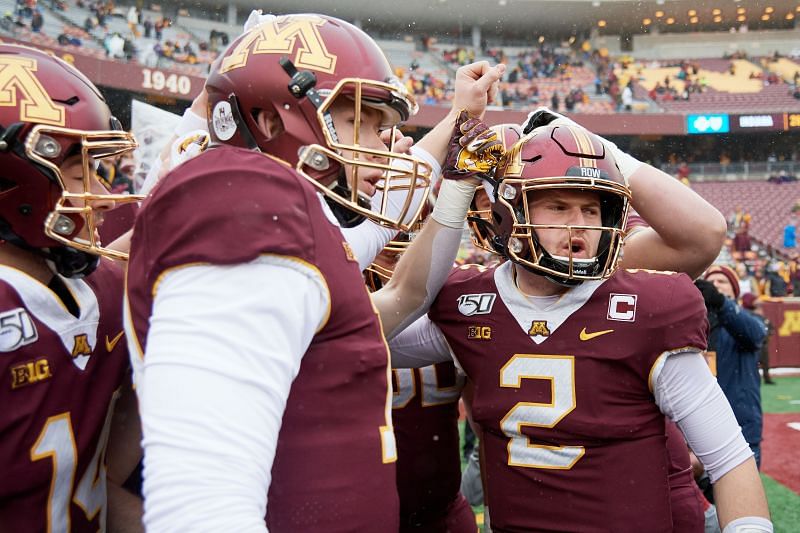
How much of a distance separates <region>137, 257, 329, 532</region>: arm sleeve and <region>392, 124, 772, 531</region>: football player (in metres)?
1.16

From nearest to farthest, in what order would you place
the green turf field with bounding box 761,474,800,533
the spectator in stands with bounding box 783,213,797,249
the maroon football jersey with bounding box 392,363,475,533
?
the maroon football jersey with bounding box 392,363,475,533 → the green turf field with bounding box 761,474,800,533 → the spectator in stands with bounding box 783,213,797,249

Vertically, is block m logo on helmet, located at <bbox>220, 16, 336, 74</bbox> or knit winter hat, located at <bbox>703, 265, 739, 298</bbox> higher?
block m logo on helmet, located at <bbox>220, 16, 336, 74</bbox>

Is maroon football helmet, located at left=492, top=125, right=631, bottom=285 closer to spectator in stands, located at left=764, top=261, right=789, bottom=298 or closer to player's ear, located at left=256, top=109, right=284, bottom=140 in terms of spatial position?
player's ear, located at left=256, top=109, right=284, bottom=140

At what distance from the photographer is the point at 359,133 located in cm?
Answer: 147

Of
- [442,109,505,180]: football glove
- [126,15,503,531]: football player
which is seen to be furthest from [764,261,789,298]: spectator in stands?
[126,15,503,531]: football player

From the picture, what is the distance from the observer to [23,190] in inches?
68.0

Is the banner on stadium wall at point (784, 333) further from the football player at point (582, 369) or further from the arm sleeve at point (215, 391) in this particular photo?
the arm sleeve at point (215, 391)

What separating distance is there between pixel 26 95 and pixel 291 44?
710 millimetres

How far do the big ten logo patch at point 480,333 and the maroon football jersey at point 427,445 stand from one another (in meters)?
0.60

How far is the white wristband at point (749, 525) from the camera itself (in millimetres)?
1846

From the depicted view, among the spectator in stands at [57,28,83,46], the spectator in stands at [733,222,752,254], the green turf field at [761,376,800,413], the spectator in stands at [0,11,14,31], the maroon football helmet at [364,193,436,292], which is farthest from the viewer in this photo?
the spectator in stands at [733,222,752,254]

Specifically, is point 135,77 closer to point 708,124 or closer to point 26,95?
point 26,95

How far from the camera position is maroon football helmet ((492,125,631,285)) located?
2.05 metres

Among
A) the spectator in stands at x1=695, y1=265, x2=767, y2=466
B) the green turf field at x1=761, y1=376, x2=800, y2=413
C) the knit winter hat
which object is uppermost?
the knit winter hat
